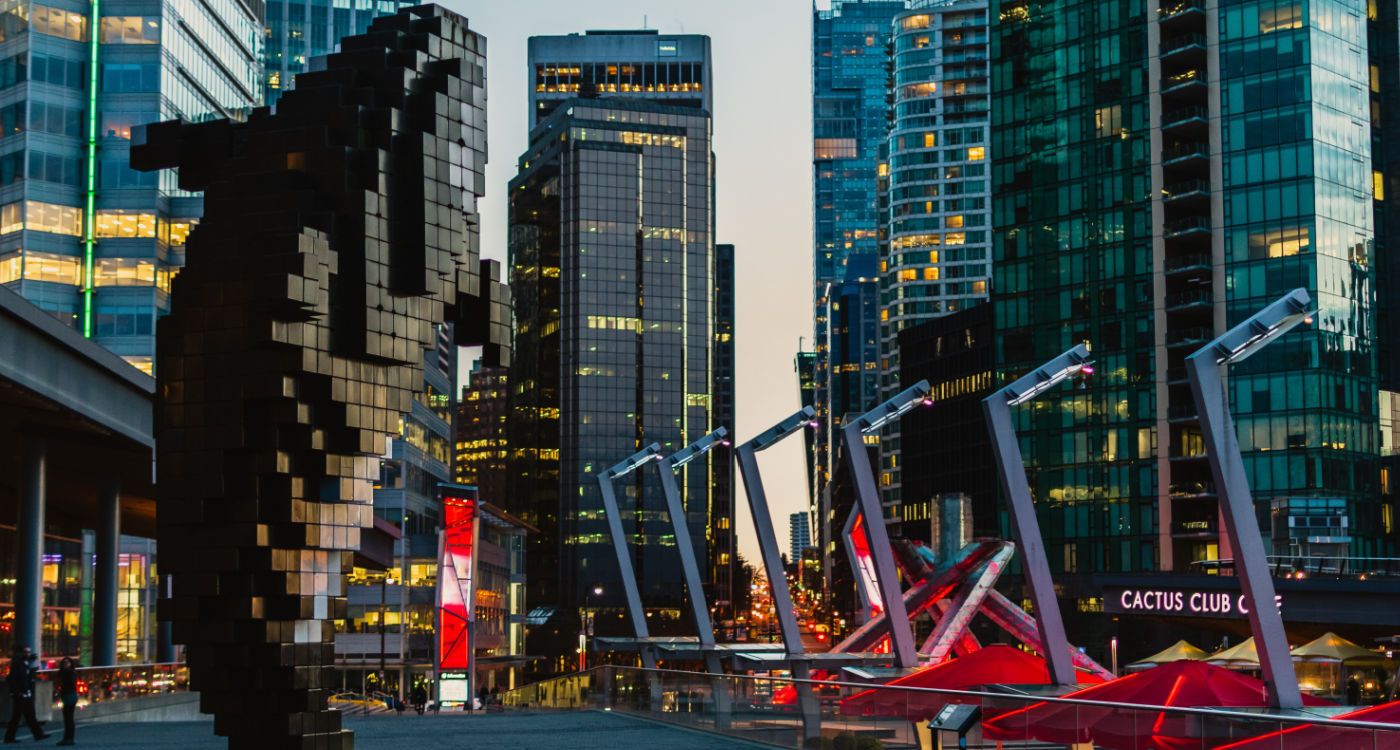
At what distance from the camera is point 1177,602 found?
74125 mm

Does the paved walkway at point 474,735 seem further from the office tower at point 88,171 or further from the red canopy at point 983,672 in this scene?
the office tower at point 88,171

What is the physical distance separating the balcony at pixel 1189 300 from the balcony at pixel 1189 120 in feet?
36.9

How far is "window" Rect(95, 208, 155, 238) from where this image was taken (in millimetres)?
106688

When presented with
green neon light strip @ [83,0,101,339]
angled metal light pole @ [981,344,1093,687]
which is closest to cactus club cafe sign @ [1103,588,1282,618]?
angled metal light pole @ [981,344,1093,687]

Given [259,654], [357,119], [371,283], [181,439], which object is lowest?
[259,654]

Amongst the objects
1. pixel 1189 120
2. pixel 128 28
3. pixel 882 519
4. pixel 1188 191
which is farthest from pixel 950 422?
pixel 882 519

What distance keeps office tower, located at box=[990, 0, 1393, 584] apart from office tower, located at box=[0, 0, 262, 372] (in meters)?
62.0

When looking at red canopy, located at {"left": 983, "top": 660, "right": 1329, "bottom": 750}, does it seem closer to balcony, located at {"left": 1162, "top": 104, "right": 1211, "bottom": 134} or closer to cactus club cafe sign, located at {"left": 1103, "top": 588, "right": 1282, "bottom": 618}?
cactus club cafe sign, located at {"left": 1103, "top": 588, "right": 1282, "bottom": 618}

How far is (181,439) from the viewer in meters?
17.4

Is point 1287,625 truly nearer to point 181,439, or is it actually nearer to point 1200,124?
point 1200,124

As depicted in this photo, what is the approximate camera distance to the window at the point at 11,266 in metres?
104

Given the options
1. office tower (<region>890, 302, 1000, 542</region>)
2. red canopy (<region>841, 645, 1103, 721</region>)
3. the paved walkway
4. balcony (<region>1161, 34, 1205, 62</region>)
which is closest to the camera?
the paved walkway

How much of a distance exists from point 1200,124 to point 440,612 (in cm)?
7338

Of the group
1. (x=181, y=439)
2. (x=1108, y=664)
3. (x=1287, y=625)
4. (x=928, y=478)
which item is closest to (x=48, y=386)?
(x=181, y=439)
